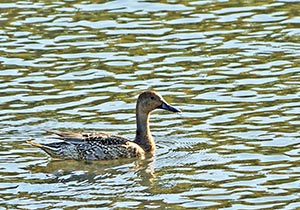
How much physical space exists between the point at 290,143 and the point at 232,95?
2.05 meters

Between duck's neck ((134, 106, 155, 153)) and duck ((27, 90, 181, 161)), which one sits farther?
duck's neck ((134, 106, 155, 153))

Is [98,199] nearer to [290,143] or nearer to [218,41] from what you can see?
[290,143]

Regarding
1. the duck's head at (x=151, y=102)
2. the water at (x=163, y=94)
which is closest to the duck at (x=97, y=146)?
the water at (x=163, y=94)

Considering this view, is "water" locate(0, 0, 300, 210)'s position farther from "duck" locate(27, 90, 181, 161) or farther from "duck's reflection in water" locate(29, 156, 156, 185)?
"duck" locate(27, 90, 181, 161)

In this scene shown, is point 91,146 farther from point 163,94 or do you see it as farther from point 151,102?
point 163,94

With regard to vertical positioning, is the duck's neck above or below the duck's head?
below

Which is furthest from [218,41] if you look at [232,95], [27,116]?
[27,116]

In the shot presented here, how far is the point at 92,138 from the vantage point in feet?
51.3

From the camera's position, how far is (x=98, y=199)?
1358 centimetres

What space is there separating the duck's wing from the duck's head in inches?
25.8

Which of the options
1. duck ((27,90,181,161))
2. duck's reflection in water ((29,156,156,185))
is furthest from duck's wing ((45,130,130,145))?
duck's reflection in water ((29,156,156,185))

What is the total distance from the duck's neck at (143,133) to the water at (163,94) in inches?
6.2

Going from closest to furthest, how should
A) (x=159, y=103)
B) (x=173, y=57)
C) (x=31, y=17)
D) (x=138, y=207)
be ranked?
1. (x=138, y=207)
2. (x=159, y=103)
3. (x=173, y=57)
4. (x=31, y=17)

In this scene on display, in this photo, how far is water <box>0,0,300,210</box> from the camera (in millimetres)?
13875
